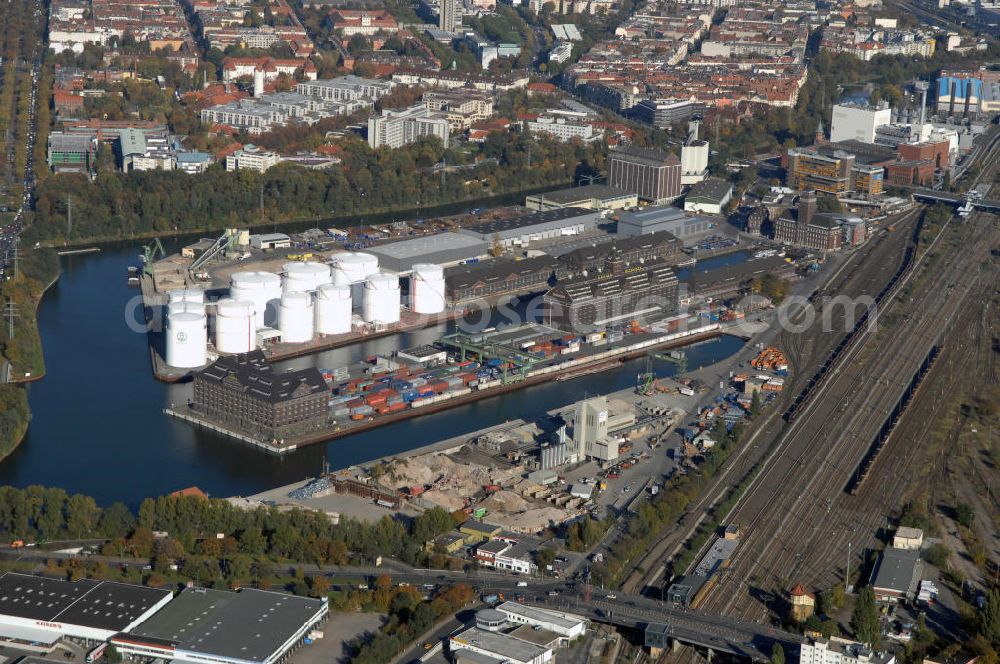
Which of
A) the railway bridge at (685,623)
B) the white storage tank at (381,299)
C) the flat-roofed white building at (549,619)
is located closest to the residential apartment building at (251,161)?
the white storage tank at (381,299)

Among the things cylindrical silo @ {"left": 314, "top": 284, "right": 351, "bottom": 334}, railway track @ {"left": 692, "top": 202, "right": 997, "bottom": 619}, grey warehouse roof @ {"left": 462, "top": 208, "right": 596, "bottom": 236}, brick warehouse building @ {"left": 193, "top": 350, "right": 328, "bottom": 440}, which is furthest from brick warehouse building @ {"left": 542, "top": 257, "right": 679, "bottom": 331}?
brick warehouse building @ {"left": 193, "top": 350, "right": 328, "bottom": 440}

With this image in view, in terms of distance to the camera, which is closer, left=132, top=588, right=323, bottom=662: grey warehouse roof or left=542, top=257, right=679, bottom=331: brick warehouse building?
left=132, top=588, right=323, bottom=662: grey warehouse roof

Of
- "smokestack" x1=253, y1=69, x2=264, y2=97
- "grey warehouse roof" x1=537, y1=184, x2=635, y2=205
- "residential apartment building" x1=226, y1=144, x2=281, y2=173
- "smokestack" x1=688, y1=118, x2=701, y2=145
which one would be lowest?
"grey warehouse roof" x1=537, y1=184, x2=635, y2=205

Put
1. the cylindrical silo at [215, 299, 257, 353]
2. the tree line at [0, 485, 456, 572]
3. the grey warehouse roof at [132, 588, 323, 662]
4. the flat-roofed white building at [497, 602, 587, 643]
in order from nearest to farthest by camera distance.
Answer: the grey warehouse roof at [132, 588, 323, 662]
the flat-roofed white building at [497, 602, 587, 643]
the tree line at [0, 485, 456, 572]
the cylindrical silo at [215, 299, 257, 353]

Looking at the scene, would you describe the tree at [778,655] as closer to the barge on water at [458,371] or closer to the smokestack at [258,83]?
the barge on water at [458,371]

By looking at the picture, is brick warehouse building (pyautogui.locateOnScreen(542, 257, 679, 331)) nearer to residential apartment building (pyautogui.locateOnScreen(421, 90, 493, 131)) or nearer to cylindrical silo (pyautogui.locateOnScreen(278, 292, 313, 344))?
cylindrical silo (pyautogui.locateOnScreen(278, 292, 313, 344))

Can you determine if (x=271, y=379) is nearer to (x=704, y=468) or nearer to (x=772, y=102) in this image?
(x=704, y=468)
